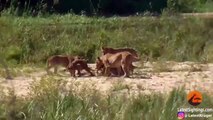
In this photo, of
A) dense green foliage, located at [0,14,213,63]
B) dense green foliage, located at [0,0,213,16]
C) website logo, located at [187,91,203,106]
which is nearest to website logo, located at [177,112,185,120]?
website logo, located at [187,91,203,106]

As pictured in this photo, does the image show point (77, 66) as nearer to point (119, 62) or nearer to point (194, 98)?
point (119, 62)

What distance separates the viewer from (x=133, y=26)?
18906mm

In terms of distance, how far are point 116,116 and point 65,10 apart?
27.9 metres

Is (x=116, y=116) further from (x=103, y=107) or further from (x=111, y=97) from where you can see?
(x=111, y=97)

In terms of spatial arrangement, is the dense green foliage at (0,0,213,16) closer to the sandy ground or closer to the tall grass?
the sandy ground

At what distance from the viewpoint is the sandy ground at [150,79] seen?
10.4 m

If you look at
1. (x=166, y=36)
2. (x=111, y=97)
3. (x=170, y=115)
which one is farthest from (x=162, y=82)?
(x=166, y=36)

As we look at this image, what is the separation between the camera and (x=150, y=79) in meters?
12.4

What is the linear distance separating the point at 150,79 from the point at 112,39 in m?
5.03

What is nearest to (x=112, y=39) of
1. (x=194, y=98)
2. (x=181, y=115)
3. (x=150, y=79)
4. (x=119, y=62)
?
(x=119, y=62)

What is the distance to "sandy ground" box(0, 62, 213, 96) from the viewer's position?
10.4 m

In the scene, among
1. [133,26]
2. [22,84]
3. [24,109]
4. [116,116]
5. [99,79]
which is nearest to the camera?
[116,116]

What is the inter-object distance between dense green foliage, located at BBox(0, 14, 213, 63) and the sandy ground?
4.81 ft

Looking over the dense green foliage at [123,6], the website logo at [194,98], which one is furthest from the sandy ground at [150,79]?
the dense green foliage at [123,6]
